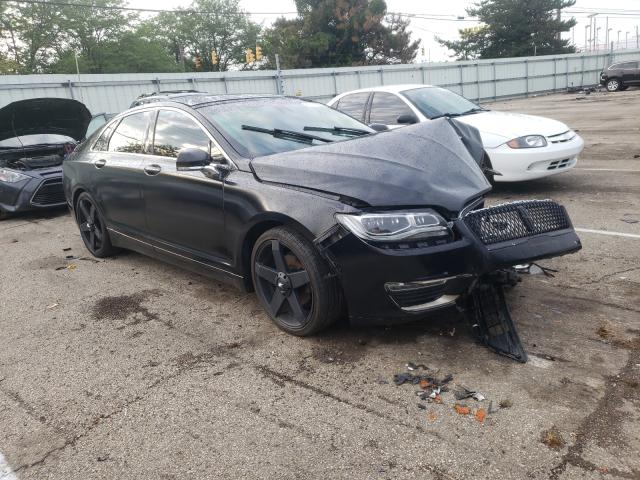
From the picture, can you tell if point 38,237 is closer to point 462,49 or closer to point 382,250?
point 382,250

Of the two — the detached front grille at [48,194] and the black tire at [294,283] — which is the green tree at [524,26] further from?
the black tire at [294,283]

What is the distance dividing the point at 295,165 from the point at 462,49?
195 ft

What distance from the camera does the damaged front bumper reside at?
9.82 feet

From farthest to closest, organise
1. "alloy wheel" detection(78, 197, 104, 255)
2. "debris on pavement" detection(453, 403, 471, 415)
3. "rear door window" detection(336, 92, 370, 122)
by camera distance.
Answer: "rear door window" detection(336, 92, 370, 122) < "alloy wheel" detection(78, 197, 104, 255) < "debris on pavement" detection(453, 403, 471, 415)

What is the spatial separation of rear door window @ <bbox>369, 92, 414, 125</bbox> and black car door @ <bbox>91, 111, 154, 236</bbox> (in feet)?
12.7

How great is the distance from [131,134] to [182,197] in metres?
1.29

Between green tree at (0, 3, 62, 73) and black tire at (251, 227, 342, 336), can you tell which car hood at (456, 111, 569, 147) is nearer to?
black tire at (251, 227, 342, 336)

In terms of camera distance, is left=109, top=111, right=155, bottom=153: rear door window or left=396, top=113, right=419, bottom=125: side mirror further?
left=396, top=113, right=419, bottom=125: side mirror

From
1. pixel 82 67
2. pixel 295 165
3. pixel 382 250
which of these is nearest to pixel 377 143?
pixel 295 165

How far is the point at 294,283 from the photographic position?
11.3 feet

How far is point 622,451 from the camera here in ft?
7.52

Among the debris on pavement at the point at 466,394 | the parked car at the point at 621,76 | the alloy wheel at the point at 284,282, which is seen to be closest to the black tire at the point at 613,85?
the parked car at the point at 621,76

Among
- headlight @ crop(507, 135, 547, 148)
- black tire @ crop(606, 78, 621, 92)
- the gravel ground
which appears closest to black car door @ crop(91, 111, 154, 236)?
the gravel ground

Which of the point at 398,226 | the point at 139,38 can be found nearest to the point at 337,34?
the point at 139,38
